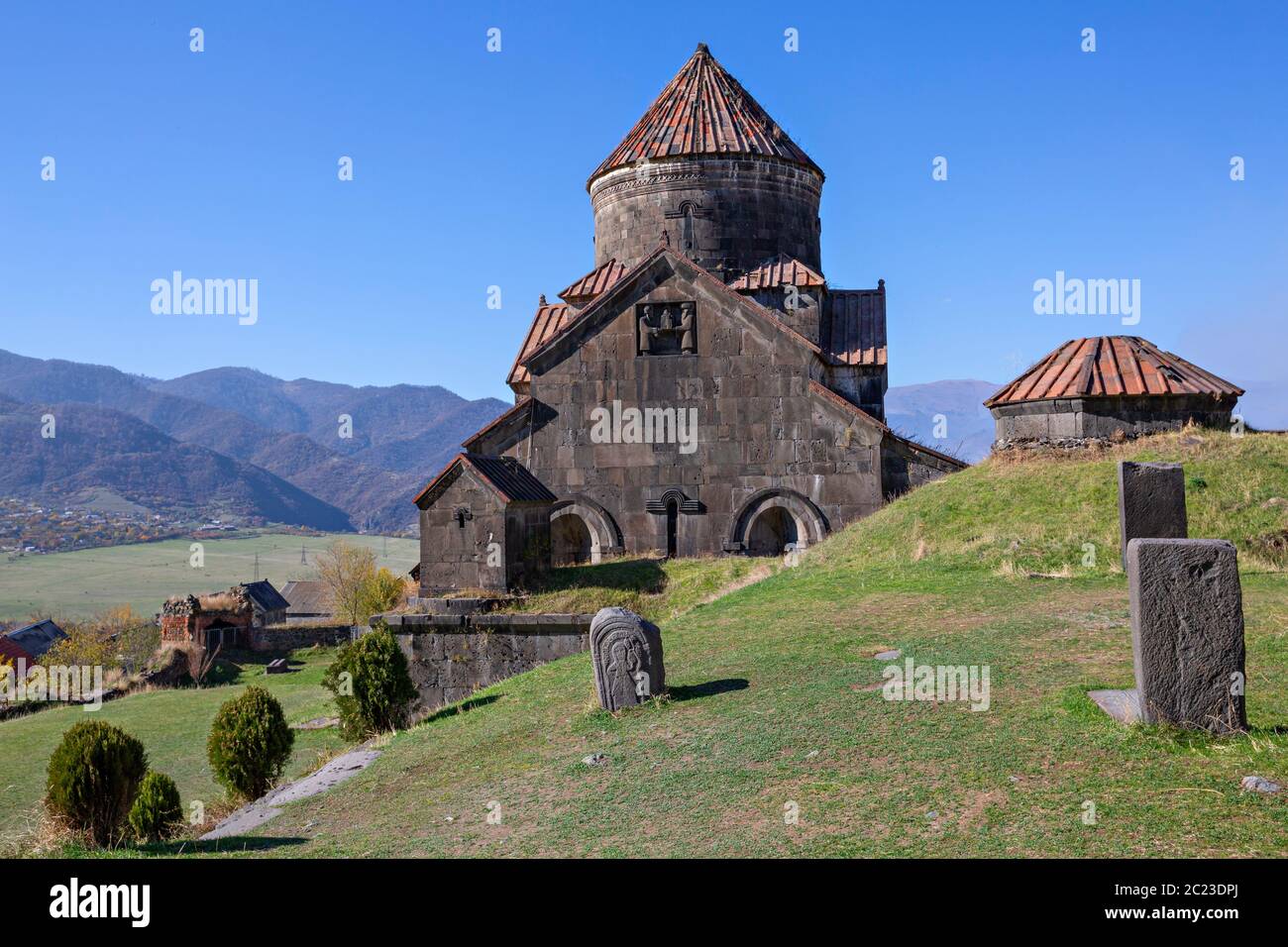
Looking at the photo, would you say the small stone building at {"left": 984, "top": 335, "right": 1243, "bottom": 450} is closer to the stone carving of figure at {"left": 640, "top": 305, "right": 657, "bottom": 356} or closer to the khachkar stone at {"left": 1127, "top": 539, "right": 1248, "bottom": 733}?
the stone carving of figure at {"left": 640, "top": 305, "right": 657, "bottom": 356}

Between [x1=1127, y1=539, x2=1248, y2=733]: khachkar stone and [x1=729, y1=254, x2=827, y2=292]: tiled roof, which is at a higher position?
[x1=729, y1=254, x2=827, y2=292]: tiled roof

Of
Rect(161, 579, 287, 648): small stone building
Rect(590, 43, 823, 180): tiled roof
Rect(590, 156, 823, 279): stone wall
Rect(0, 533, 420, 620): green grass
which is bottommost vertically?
Rect(0, 533, 420, 620): green grass

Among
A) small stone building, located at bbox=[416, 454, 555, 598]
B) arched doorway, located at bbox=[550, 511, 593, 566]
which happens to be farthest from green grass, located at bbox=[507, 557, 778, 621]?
arched doorway, located at bbox=[550, 511, 593, 566]

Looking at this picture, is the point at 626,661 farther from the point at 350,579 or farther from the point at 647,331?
the point at 350,579

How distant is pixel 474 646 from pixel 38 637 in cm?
4083

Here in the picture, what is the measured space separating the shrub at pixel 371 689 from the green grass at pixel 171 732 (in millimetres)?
701

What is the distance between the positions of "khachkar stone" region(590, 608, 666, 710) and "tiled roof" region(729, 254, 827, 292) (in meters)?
12.6

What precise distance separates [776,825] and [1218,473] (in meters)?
10.5

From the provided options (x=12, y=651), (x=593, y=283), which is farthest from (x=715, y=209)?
(x=12, y=651)

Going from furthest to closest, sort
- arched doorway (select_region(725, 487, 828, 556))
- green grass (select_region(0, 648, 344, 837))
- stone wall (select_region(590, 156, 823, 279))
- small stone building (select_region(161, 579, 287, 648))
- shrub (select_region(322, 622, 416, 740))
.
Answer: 1. small stone building (select_region(161, 579, 287, 648))
2. stone wall (select_region(590, 156, 823, 279))
3. arched doorway (select_region(725, 487, 828, 556))
4. green grass (select_region(0, 648, 344, 837))
5. shrub (select_region(322, 622, 416, 740))

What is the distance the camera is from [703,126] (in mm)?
21719

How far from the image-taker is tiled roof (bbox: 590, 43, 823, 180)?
21266 mm
